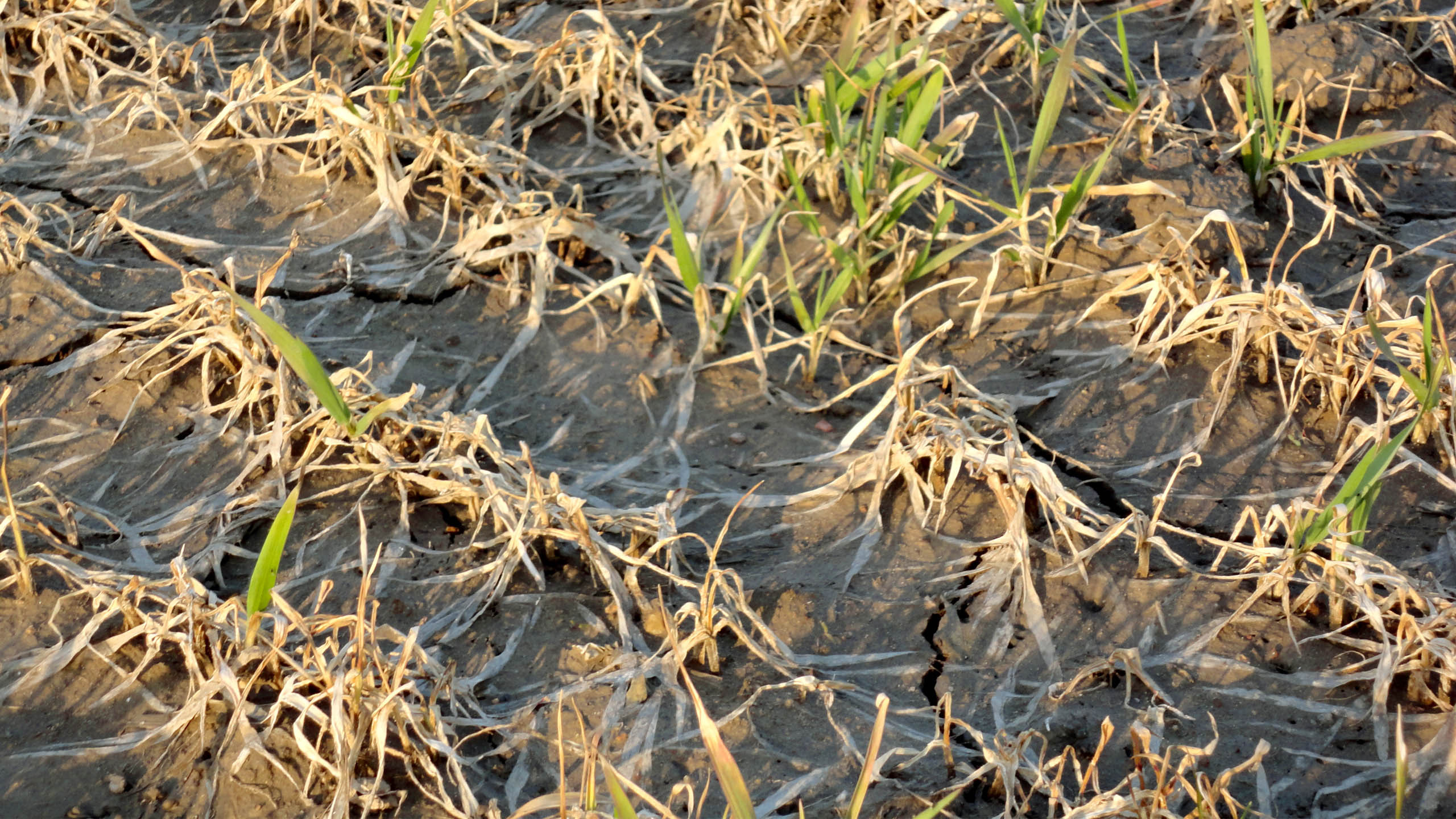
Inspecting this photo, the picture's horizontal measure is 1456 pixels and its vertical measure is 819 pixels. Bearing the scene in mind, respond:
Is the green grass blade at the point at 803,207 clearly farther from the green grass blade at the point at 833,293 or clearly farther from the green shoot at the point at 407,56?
the green shoot at the point at 407,56

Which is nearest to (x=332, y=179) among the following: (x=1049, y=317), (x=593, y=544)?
(x=593, y=544)

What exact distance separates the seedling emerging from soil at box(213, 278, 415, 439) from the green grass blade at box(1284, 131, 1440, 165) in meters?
1.51

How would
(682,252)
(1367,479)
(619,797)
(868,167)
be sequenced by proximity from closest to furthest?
(619,797) < (1367,479) < (682,252) < (868,167)

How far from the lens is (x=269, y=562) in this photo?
136 centimetres

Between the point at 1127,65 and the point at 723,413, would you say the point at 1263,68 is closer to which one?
the point at 1127,65

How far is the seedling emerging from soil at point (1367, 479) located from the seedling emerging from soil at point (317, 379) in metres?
1.17

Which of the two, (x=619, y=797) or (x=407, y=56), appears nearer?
(x=619, y=797)

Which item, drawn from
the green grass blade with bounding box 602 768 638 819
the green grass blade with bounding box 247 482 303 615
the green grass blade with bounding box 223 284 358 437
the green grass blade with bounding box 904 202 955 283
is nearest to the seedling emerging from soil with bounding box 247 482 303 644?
the green grass blade with bounding box 247 482 303 615

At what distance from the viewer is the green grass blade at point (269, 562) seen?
1346 mm

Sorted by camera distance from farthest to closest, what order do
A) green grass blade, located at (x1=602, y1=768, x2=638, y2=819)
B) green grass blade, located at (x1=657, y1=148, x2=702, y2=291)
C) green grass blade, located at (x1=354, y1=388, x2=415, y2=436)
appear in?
green grass blade, located at (x1=657, y1=148, x2=702, y2=291)
green grass blade, located at (x1=354, y1=388, x2=415, y2=436)
green grass blade, located at (x1=602, y1=768, x2=638, y2=819)

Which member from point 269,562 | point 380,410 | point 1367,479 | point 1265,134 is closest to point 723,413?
point 380,410

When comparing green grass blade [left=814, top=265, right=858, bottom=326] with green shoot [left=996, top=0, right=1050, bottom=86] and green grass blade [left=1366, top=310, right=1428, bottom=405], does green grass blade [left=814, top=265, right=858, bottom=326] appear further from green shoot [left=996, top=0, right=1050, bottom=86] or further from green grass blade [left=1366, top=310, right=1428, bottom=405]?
green grass blade [left=1366, top=310, right=1428, bottom=405]

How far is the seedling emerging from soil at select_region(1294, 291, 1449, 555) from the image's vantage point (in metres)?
1.48

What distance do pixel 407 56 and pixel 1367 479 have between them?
175 cm
